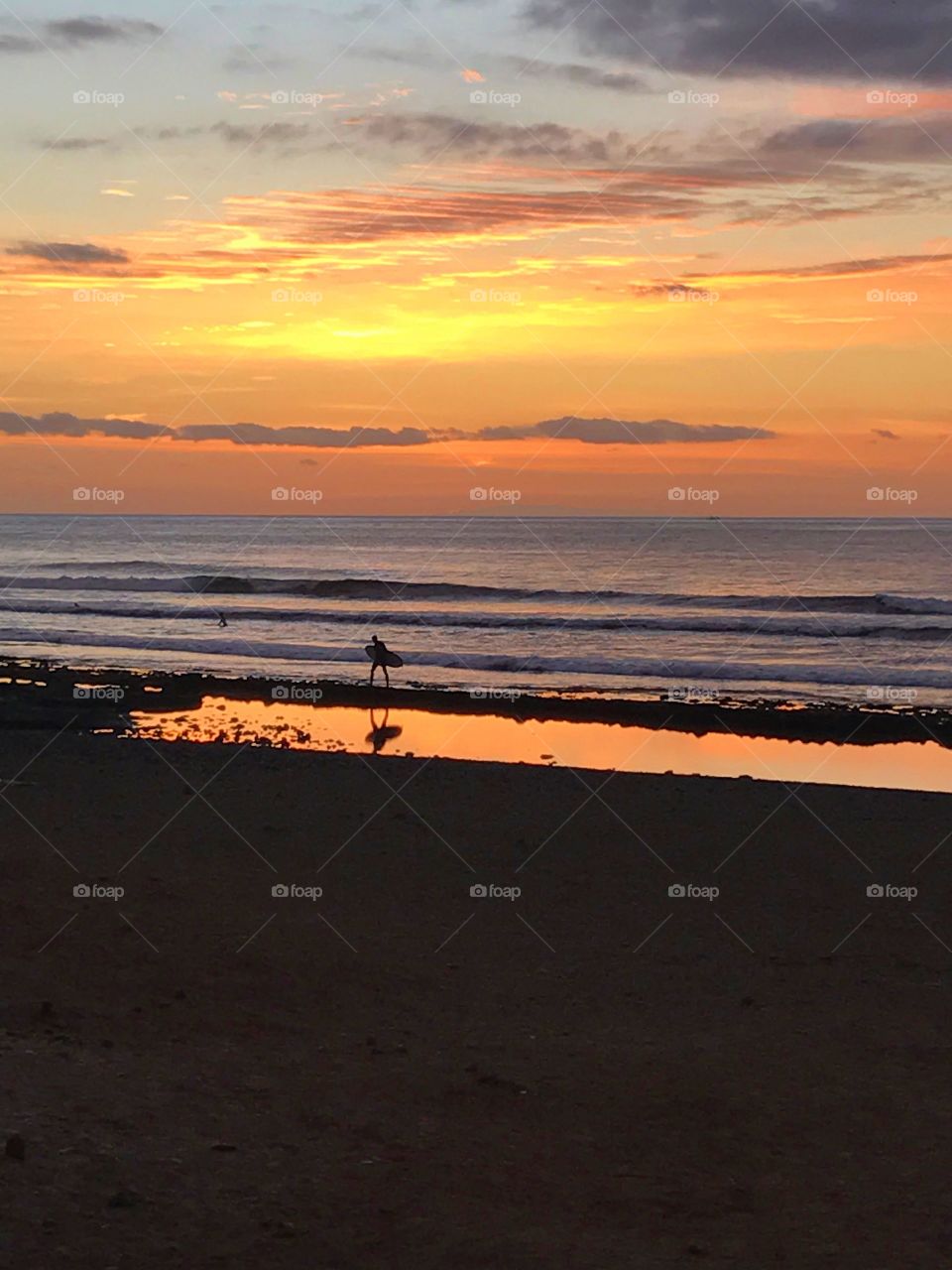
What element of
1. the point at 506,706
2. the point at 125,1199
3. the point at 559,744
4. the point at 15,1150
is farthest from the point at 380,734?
the point at 125,1199

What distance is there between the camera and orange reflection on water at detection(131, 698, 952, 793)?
1888 cm

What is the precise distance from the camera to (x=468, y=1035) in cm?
812

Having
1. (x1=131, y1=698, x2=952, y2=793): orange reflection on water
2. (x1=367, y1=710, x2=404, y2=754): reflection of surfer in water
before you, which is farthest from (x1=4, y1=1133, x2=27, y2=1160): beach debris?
(x1=367, y1=710, x2=404, y2=754): reflection of surfer in water

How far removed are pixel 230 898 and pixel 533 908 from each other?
2.53 meters

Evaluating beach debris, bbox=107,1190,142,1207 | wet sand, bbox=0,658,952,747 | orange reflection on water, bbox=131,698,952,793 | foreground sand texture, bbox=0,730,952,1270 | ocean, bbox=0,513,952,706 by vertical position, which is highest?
ocean, bbox=0,513,952,706

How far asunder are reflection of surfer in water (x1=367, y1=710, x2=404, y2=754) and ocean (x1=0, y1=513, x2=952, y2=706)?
234 inches

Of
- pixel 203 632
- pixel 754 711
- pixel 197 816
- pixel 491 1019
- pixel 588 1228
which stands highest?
pixel 203 632

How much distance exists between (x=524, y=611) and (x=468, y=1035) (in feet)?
141

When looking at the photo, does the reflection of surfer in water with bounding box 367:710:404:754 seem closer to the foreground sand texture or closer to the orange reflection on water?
the orange reflection on water

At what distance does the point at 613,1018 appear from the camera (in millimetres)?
8578

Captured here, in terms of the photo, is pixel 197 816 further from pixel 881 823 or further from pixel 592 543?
pixel 592 543

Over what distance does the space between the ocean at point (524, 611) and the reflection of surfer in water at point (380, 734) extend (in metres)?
5.96

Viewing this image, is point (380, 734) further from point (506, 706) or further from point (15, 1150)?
point (15, 1150)

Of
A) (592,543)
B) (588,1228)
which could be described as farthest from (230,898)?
(592,543)
